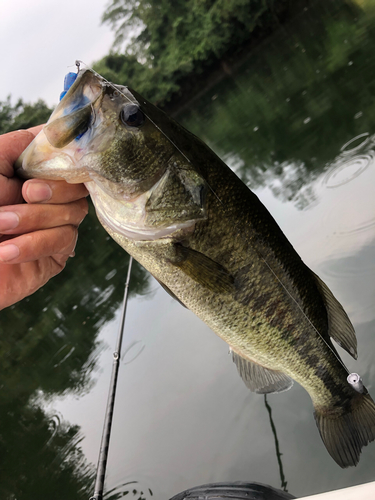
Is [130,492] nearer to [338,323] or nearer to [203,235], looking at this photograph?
[338,323]

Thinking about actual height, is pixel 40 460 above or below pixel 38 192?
below

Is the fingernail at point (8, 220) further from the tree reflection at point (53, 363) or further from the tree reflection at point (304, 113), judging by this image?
the tree reflection at point (304, 113)

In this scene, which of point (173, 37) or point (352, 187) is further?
point (173, 37)

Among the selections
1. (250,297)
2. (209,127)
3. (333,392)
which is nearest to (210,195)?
(250,297)

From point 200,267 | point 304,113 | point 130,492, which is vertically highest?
point 200,267

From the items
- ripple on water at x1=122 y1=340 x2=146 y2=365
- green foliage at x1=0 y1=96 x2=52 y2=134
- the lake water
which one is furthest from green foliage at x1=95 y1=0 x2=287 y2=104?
ripple on water at x1=122 y1=340 x2=146 y2=365

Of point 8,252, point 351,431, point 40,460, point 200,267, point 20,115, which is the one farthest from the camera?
point 20,115

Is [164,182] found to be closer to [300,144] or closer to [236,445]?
[236,445]

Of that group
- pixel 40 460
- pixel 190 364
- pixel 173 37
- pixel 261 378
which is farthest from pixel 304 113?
pixel 173 37
